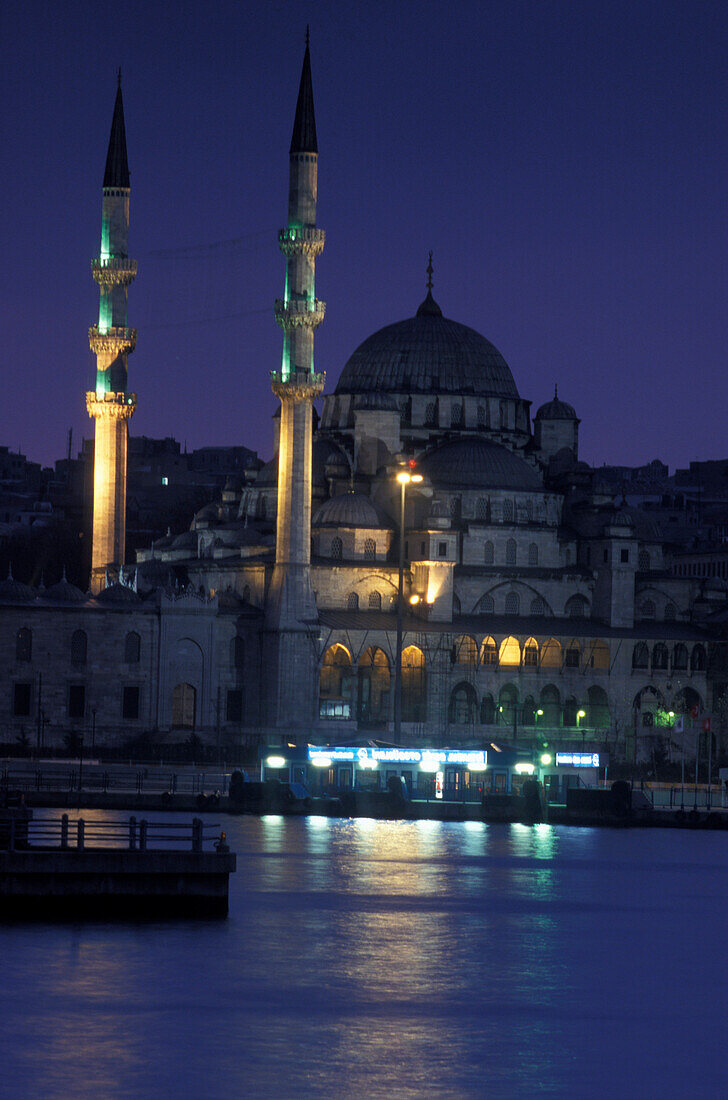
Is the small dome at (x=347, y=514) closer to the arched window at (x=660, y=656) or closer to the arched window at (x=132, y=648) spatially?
the arched window at (x=132, y=648)

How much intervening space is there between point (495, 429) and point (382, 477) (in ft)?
32.0

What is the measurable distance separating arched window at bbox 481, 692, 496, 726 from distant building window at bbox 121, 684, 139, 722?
14689 mm

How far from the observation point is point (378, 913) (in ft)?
133

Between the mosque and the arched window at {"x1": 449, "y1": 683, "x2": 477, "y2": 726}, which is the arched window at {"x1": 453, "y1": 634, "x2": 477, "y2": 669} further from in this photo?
the arched window at {"x1": 449, "y1": 683, "x2": 477, "y2": 726}

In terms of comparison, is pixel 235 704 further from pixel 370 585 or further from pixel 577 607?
pixel 577 607

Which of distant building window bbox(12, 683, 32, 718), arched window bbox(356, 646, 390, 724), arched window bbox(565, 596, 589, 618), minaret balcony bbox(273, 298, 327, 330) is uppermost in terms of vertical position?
minaret balcony bbox(273, 298, 327, 330)

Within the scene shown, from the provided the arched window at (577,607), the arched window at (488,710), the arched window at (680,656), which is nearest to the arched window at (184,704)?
the arched window at (488,710)

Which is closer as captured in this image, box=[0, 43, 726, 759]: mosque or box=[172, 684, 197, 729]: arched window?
box=[0, 43, 726, 759]: mosque

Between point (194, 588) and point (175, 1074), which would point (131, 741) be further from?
point (175, 1074)

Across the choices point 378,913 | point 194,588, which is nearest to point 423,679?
point 194,588

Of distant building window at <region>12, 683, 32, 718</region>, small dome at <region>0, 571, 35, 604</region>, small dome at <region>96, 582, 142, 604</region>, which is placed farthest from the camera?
small dome at <region>96, 582, 142, 604</region>

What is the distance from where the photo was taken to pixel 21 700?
82.3 meters

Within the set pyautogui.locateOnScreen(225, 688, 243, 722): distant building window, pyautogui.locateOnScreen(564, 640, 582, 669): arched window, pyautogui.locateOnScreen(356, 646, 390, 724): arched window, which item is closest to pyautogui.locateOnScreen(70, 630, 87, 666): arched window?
pyautogui.locateOnScreen(225, 688, 243, 722): distant building window

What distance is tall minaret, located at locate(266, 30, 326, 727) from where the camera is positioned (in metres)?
80.8
